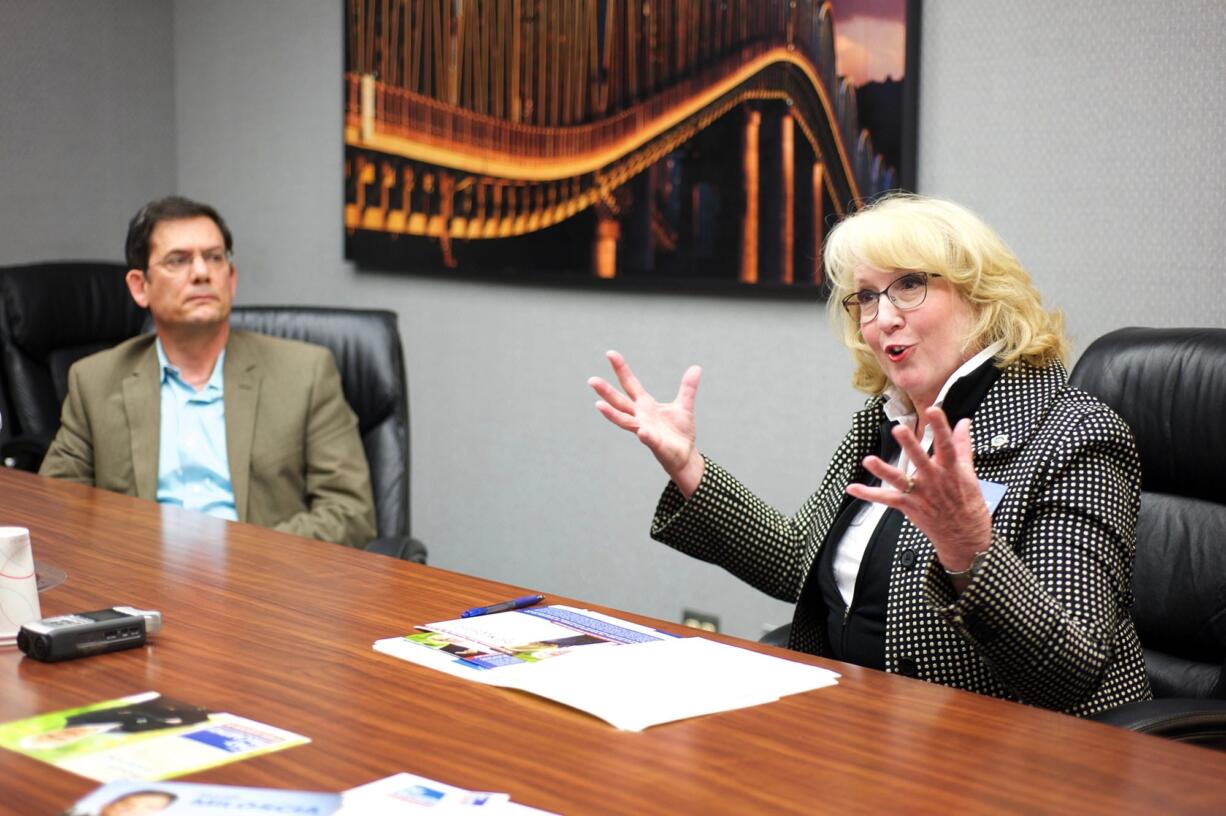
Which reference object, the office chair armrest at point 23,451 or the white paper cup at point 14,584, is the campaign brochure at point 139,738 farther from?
the office chair armrest at point 23,451

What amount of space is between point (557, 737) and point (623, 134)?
2.62m

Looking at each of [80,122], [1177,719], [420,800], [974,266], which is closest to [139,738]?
[420,800]

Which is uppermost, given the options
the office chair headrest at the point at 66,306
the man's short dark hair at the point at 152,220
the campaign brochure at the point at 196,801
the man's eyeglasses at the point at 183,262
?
the man's short dark hair at the point at 152,220

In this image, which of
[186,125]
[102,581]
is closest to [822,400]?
[102,581]

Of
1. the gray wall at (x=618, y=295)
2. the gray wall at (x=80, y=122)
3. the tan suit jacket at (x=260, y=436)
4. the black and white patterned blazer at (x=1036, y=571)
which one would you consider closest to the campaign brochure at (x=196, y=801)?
the black and white patterned blazer at (x=1036, y=571)

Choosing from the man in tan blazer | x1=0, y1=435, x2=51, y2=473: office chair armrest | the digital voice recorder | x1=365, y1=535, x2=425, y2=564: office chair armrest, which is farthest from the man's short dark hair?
the digital voice recorder

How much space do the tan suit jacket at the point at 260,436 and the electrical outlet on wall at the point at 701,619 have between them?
1.16 meters

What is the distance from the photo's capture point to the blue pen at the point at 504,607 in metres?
1.66

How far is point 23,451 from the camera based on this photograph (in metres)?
3.50

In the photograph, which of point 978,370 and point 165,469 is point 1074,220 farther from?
point 165,469

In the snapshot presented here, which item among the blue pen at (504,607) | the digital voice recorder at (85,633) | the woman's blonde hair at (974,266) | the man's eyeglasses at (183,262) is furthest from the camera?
the man's eyeglasses at (183,262)

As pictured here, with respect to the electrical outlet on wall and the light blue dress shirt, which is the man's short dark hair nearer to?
the light blue dress shirt

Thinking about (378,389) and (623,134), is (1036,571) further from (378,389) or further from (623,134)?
(623,134)

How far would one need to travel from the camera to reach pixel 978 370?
6.17 ft
